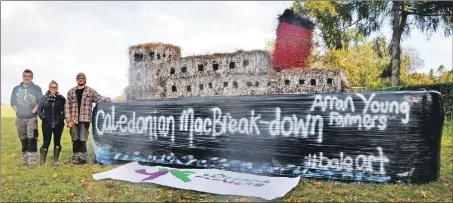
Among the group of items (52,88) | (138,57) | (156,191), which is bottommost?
(156,191)

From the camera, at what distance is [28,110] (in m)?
8.65

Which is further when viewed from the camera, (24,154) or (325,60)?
(325,60)

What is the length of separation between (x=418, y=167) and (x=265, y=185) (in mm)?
2374

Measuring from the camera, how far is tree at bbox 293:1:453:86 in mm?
16641

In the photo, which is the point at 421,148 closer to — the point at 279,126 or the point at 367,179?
the point at 367,179

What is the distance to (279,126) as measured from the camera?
668 cm

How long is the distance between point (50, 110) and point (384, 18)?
15.7 metres

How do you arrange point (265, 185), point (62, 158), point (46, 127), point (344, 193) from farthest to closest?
point (62, 158) → point (46, 127) → point (265, 185) → point (344, 193)

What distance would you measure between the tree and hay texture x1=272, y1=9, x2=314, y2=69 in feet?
11.6

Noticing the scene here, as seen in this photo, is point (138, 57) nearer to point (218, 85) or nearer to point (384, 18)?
point (218, 85)

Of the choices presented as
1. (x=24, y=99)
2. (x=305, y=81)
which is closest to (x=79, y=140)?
(x=24, y=99)

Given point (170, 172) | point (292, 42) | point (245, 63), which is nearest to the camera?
point (170, 172)

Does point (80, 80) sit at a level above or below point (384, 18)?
below

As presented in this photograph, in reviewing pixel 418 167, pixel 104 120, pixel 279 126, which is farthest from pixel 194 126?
pixel 418 167
